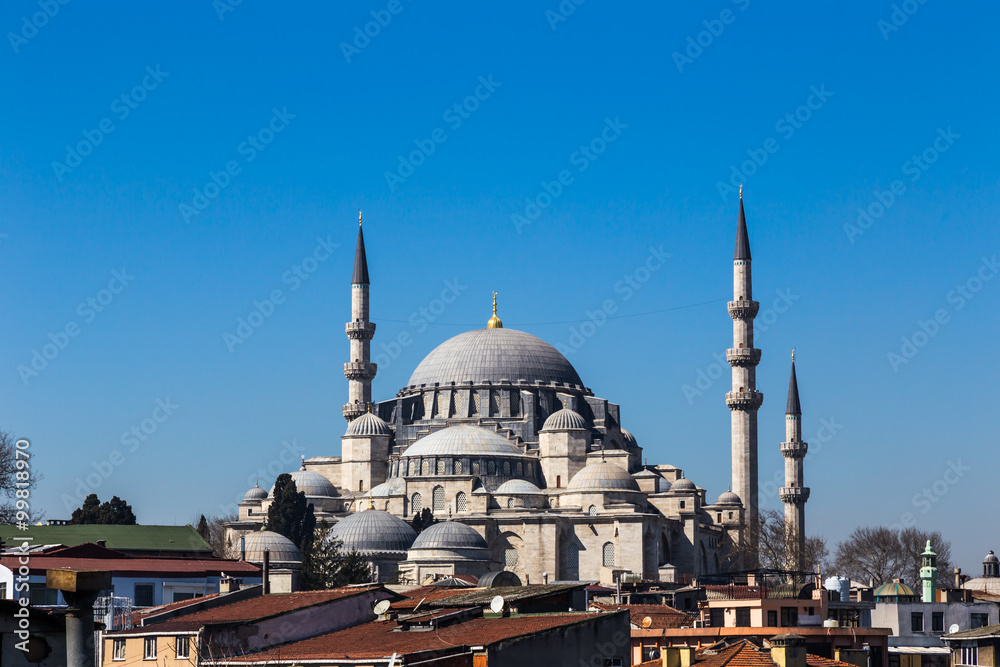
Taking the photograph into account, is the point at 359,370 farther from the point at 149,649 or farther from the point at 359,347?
the point at 149,649

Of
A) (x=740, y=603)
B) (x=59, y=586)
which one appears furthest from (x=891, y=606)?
(x=59, y=586)

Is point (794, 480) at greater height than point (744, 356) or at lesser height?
lesser

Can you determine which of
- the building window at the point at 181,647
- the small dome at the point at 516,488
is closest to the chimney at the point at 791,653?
the building window at the point at 181,647

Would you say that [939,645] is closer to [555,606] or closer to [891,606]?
[891,606]

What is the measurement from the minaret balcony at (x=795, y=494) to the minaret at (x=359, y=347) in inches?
630

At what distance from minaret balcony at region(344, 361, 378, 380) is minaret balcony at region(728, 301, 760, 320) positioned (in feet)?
46.6

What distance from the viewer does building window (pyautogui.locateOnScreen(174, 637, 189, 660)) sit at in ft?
52.8

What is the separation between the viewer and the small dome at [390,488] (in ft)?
189

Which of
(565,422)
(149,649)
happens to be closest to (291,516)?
(565,422)

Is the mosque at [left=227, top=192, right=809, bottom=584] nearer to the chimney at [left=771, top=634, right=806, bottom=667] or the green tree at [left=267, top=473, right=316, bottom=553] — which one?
the green tree at [left=267, top=473, right=316, bottom=553]

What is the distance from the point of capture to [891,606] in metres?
28.7

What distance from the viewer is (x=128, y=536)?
32.9m

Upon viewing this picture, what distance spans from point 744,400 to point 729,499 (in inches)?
175

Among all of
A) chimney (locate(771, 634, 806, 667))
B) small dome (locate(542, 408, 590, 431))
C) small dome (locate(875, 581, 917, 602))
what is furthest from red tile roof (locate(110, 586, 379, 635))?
small dome (locate(542, 408, 590, 431))
